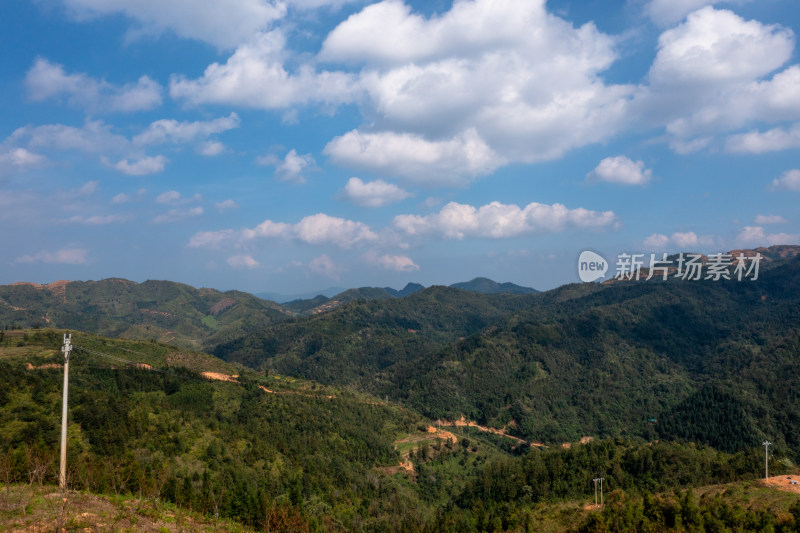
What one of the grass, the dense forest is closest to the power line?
the dense forest

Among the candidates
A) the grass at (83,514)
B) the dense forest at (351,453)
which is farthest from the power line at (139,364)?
the grass at (83,514)

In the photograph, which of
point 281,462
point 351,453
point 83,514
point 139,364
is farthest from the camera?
point 139,364

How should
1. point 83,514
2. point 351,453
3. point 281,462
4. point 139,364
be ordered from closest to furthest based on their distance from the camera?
point 83,514, point 281,462, point 351,453, point 139,364

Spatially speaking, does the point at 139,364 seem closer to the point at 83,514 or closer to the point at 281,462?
the point at 281,462

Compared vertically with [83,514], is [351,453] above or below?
below

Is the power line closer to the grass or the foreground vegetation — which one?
the foreground vegetation

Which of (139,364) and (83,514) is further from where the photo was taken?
(139,364)

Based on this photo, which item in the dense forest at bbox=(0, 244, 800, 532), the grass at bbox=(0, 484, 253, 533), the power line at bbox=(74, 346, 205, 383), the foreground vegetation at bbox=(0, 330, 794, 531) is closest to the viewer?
the grass at bbox=(0, 484, 253, 533)

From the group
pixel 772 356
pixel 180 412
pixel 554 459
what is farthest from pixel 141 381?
pixel 772 356

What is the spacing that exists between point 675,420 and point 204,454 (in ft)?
461

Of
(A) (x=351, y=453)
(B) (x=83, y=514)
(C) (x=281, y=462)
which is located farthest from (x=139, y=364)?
(B) (x=83, y=514)

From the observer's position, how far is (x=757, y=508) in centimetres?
4188

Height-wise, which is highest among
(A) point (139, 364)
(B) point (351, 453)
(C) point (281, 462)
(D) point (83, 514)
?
(D) point (83, 514)

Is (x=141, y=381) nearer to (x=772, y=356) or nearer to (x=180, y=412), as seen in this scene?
(x=180, y=412)
